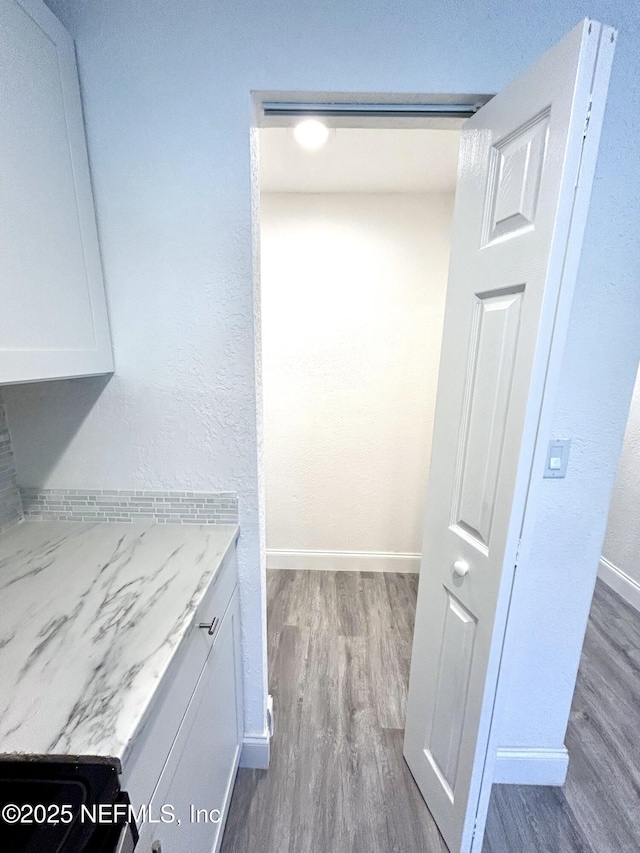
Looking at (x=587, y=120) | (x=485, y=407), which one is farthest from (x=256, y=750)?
(x=587, y=120)

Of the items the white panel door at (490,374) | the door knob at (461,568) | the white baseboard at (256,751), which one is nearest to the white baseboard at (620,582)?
the white panel door at (490,374)

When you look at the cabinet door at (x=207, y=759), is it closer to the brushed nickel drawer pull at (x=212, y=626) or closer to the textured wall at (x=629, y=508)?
the brushed nickel drawer pull at (x=212, y=626)

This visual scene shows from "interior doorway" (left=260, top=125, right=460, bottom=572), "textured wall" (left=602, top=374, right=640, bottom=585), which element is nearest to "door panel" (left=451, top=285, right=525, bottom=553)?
"interior doorway" (left=260, top=125, right=460, bottom=572)

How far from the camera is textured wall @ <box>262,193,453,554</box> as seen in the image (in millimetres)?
2049

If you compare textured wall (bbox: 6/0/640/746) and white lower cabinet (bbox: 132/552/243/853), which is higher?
textured wall (bbox: 6/0/640/746)

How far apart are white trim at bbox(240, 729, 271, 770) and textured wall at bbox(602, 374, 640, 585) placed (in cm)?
239

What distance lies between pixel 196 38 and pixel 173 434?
40.8 inches

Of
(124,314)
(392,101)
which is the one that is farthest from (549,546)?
(124,314)

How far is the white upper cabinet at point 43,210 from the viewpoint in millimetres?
719


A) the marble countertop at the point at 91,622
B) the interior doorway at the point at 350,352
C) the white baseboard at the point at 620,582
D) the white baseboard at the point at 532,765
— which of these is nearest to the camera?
the marble countertop at the point at 91,622

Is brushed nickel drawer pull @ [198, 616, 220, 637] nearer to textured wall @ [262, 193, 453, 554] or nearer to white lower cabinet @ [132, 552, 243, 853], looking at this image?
white lower cabinet @ [132, 552, 243, 853]

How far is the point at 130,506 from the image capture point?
1180 millimetres

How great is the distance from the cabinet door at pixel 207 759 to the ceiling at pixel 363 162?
1771 millimetres

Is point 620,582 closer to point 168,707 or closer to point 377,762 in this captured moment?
point 377,762
